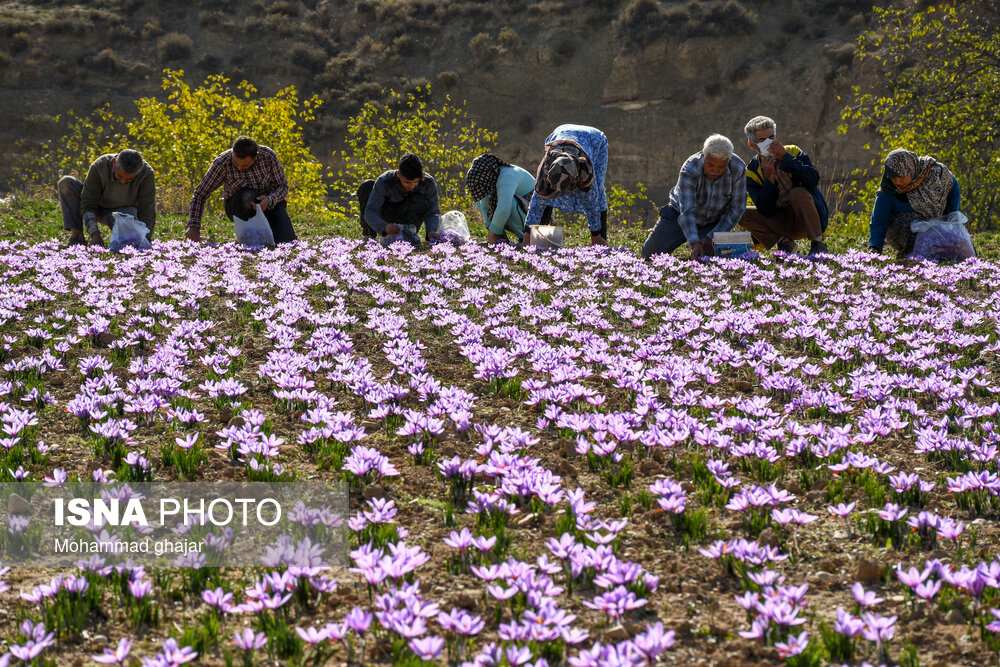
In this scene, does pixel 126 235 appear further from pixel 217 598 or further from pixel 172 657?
pixel 172 657

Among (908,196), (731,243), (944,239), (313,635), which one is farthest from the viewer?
(731,243)

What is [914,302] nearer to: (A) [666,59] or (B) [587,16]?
(A) [666,59]

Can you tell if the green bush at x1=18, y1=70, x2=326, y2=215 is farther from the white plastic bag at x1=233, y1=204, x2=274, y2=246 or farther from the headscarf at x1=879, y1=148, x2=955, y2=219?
the headscarf at x1=879, y1=148, x2=955, y2=219

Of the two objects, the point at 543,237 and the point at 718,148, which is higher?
the point at 718,148

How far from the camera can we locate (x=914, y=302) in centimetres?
794

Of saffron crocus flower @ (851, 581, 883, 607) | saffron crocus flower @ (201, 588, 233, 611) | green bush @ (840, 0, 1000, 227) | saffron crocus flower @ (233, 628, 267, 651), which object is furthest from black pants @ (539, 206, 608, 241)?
saffron crocus flower @ (233, 628, 267, 651)

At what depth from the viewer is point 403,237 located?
12203mm

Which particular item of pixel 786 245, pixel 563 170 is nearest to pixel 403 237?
pixel 563 170

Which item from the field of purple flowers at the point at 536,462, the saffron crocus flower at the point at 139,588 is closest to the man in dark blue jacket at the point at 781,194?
the field of purple flowers at the point at 536,462

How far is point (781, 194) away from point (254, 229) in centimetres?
803

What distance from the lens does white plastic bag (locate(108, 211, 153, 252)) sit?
11.3 metres

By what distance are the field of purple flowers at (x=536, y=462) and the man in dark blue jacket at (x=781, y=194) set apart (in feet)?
9.12

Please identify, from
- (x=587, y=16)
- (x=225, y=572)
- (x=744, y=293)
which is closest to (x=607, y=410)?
(x=225, y=572)

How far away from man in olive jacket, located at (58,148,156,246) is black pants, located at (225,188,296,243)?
1.16m
